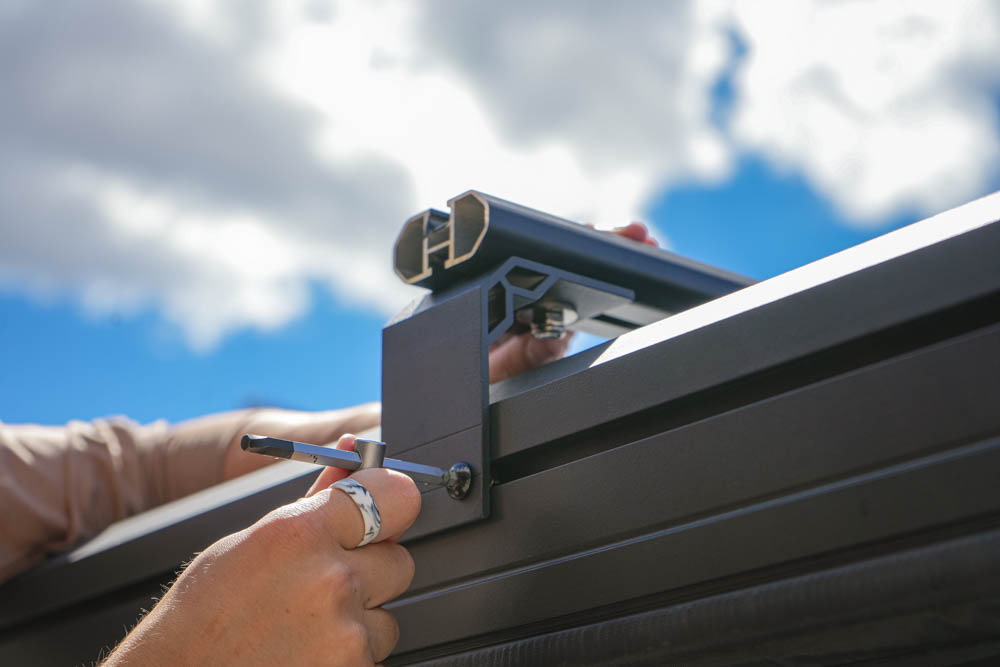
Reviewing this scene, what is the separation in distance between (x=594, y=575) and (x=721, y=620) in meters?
0.09

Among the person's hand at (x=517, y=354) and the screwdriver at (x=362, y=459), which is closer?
the screwdriver at (x=362, y=459)

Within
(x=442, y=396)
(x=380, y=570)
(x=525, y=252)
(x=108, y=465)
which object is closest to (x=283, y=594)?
(x=380, y=570)

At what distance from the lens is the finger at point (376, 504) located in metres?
0.63

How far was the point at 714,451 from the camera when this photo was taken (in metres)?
0.54

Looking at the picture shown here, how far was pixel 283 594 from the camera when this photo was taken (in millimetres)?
632

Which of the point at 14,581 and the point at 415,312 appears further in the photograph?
the point at 14,581

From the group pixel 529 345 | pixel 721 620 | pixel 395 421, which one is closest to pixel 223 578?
pixel 395 421

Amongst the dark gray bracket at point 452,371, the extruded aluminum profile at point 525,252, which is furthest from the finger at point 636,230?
the dark gray bracket at point 452,371

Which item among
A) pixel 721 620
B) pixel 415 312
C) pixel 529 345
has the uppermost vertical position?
pixel 529 345

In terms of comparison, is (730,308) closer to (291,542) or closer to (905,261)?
(905,261)

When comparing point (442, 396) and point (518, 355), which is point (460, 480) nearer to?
point (442, 396)

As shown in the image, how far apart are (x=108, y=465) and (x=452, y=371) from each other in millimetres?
866

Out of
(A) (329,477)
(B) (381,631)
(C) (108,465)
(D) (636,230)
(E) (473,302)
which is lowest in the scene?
(B) (381,631)

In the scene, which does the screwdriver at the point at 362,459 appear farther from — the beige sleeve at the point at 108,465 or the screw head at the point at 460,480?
the beige sleeve at the point at 108,465
